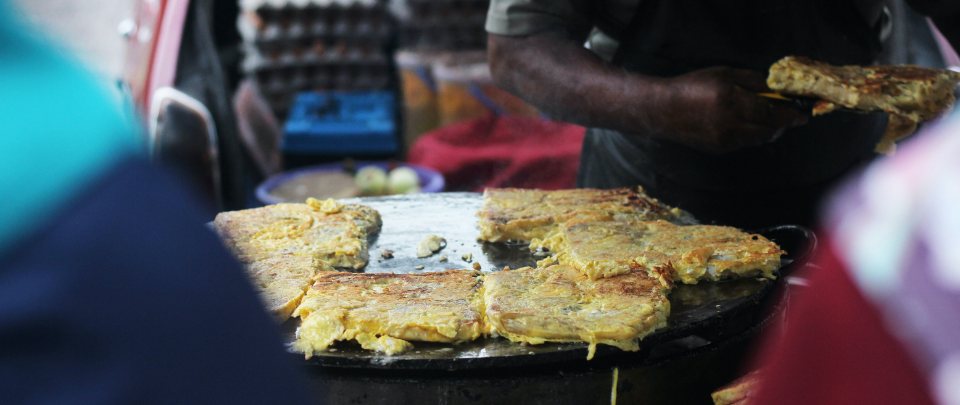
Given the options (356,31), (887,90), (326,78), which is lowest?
(326,78)

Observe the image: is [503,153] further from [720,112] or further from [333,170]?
[720,112]

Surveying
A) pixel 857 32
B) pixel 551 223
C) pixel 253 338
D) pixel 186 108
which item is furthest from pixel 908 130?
pixel 186 108

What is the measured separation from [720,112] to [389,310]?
4.51ft

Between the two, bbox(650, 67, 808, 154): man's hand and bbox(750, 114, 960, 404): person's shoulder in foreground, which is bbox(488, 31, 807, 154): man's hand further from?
bbox(750, 114, 960, 404): person's shoulder in foreground

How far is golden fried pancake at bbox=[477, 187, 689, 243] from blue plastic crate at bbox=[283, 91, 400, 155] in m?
3.74

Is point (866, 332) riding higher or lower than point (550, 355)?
higher

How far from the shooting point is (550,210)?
250 cm

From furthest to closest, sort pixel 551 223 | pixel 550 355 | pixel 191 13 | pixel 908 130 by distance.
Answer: pixel 191 13 < pixel 908 130 < pixel 551 223 < pixel 550 355

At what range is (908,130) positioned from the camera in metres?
2.78

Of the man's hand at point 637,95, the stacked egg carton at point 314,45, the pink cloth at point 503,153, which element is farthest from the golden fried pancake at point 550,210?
the stacked egg carton at point 314,45

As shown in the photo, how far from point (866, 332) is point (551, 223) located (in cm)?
166

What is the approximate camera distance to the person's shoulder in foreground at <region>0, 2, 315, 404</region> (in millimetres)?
644

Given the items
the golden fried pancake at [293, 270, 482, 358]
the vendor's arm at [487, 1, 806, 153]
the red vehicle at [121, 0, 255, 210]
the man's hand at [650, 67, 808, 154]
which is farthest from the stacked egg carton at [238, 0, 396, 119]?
the golden fried pancake at [293, 270, 482, 358]

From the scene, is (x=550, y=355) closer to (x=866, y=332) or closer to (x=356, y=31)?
(x=866, y=332)
